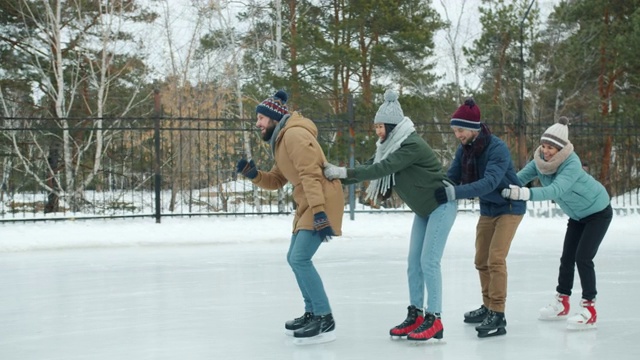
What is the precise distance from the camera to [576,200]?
5.70m

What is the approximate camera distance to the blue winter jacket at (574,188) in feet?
18.1

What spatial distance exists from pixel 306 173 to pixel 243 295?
108 inches

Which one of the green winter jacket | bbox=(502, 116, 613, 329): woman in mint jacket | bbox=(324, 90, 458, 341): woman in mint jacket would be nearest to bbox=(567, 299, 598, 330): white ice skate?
bbox=(502, 116, 613, 329): woman in mint jacket

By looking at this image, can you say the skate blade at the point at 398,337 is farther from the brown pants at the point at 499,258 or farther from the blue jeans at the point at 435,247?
the brown pants at the point at 499,258

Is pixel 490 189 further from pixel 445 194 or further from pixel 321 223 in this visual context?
pixel 321 223

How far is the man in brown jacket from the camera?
5008mm

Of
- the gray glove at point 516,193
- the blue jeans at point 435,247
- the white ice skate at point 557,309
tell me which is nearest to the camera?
the gray glove at point 516,193

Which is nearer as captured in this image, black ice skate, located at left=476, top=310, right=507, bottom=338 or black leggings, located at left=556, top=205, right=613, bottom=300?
black ice skate, located at left=476, top=310, right=507, bottom=338

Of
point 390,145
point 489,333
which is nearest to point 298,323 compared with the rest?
point 489,333

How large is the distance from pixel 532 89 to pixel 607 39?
532cm

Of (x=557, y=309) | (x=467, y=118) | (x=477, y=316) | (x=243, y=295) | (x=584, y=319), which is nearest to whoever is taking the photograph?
(x=467, y=118)

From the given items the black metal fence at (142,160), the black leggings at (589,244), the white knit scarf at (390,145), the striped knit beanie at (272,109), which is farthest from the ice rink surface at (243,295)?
the black metal fence at (142,160)

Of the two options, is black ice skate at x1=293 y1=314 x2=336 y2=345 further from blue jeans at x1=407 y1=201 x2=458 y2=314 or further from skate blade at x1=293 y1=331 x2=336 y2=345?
blue jeans at x1=407 y1=201 x2=458 y2=314

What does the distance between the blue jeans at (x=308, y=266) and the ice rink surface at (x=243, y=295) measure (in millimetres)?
277
